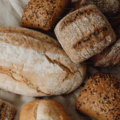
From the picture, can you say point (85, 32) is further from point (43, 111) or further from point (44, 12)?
point (43, 111)

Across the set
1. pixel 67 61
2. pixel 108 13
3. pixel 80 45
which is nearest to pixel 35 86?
pixel 67 61

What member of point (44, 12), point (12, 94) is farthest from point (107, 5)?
point (12, 94)

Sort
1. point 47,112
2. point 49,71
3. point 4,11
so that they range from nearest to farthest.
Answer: point 47,112
point 49,71
point 4,11

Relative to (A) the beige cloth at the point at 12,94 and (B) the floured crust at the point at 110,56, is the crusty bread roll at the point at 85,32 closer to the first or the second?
(B) the floured crust at the point at 110,56

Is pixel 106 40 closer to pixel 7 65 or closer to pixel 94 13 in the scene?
pixel 94 13

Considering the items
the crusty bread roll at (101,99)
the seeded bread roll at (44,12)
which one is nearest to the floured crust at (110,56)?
the crusty bread roll at (101,99)
